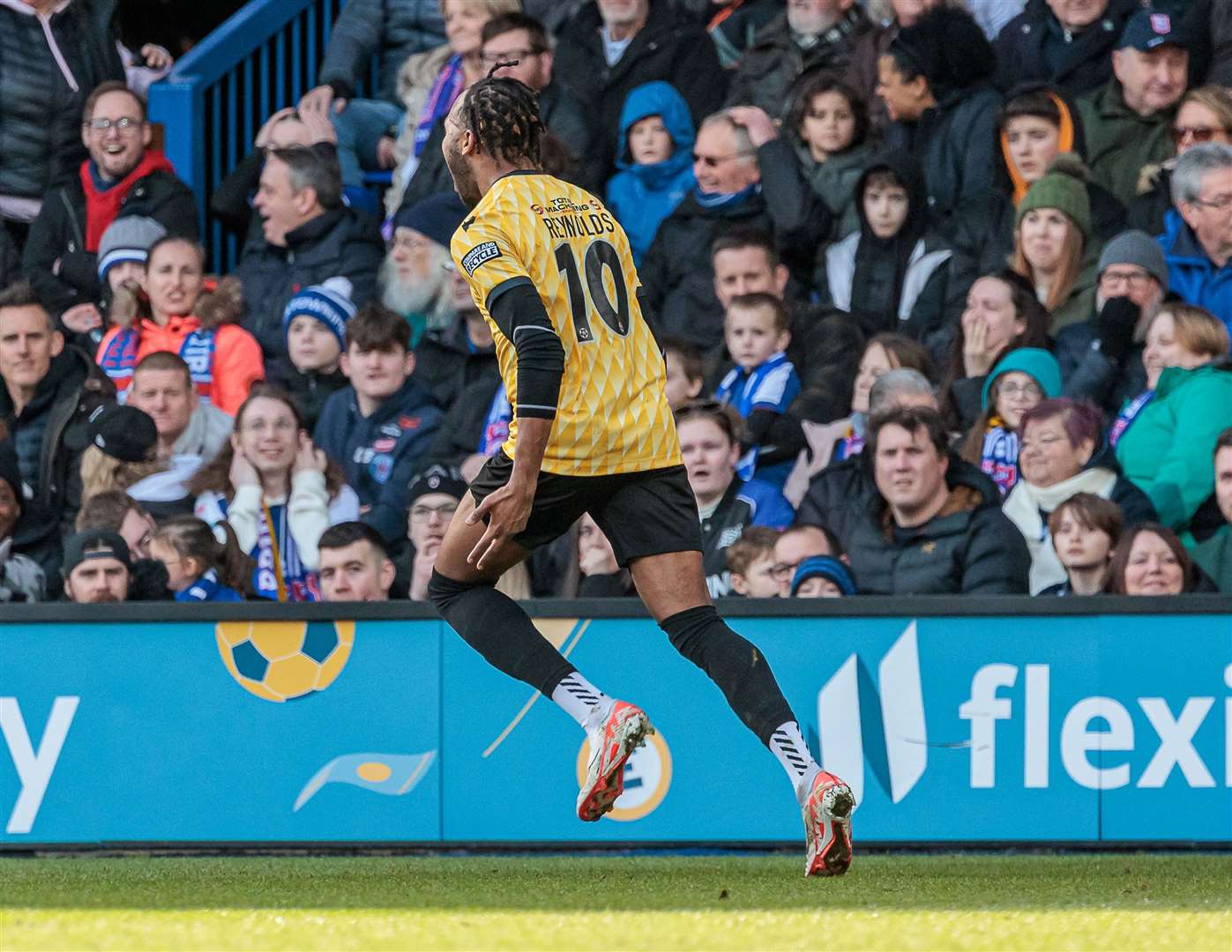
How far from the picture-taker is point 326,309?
33.0ft

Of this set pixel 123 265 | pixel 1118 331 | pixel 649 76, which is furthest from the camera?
pixel 123 265

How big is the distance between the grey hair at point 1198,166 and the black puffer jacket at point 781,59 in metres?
2.21

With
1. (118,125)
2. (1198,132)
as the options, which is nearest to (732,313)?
(1198,132)

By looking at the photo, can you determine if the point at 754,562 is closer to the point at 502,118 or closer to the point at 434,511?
the point at 434,511

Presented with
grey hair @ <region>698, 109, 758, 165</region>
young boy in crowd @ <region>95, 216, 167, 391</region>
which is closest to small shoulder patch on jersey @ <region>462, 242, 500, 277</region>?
grey hair @ <region>698, 109, 758, 165</region>

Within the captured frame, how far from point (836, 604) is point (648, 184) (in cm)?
383

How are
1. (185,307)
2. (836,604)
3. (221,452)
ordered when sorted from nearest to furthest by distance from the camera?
1. (836,604)
2. (221,452)
3. (185,307)

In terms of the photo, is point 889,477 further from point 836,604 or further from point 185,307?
point 185,307

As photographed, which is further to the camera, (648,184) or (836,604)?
(648,184)

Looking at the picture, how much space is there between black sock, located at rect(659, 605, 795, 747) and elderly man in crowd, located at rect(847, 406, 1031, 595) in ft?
7.69

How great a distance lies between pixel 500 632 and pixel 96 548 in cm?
307

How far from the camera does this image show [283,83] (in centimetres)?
1314

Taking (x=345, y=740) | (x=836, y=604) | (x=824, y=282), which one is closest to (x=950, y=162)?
(x=824, y=282)

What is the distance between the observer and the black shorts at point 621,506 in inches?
214
